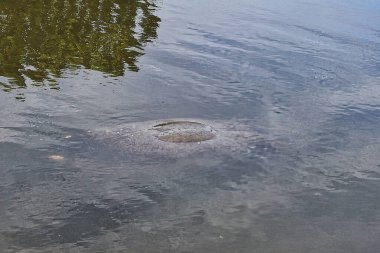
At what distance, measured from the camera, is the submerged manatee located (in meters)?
6.89

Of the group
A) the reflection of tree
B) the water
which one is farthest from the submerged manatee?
the reflection of tree

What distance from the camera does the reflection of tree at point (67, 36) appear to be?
942cm

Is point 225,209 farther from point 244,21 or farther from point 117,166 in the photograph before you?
point 244,21

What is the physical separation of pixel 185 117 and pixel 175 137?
3.17 feet

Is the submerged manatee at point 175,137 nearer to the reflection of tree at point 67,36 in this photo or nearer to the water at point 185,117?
the water at point 185,117

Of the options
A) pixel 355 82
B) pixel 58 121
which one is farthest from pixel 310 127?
pixel 58 121

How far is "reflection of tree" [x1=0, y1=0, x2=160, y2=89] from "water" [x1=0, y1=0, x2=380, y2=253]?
5cm

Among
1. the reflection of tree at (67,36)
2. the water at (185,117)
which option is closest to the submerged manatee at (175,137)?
the water at (185,117)

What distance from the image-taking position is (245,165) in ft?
22.1

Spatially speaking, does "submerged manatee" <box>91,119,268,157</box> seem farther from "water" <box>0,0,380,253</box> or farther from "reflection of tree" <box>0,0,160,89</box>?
"reflection of tree" <box>0,0,160,89</box>

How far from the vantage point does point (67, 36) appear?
11148mm

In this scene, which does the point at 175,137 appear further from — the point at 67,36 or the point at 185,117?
the point at 67,36

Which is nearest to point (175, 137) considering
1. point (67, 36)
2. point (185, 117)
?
point (185, 117)

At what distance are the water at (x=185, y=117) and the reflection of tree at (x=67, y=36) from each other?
0.16ft
